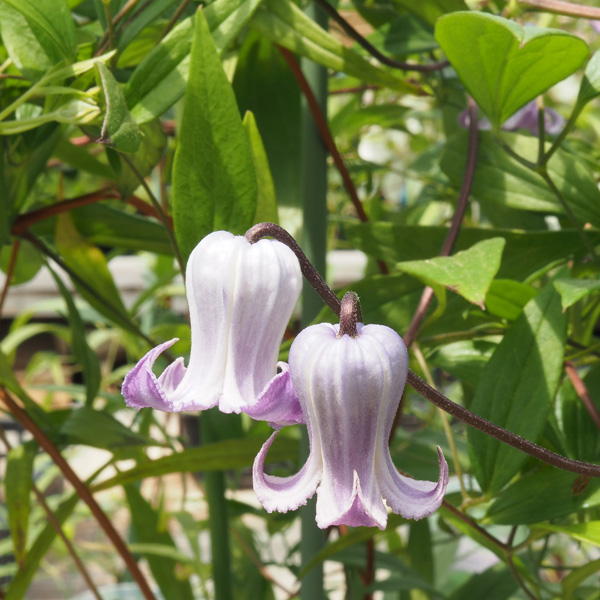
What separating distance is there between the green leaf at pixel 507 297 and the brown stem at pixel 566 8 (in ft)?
0.39

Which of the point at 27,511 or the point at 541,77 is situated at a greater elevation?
the point at 541,77

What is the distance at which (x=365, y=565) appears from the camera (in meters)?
0.54

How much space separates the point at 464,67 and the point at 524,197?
5.0 inches

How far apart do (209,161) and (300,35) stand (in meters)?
0.09

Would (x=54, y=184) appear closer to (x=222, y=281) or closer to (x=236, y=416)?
(x=236, y=416)

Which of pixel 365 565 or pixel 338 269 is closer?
pixel 365 565

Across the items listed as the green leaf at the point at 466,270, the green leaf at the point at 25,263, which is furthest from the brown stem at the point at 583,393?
the green leaf at the point at 25,263

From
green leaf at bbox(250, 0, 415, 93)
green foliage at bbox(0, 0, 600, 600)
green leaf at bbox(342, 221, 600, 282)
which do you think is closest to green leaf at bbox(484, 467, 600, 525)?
green foliage at bbox(0, 0, 600, 600)

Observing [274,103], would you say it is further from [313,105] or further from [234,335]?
[234,335]

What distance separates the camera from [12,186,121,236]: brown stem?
1.44ft

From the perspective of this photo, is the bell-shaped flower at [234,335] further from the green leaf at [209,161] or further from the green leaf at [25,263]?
the green leaf at [25,263]

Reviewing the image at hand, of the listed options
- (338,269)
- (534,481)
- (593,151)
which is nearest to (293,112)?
(534,481)

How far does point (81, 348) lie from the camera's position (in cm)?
51

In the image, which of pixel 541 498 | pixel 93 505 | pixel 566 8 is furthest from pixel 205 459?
pixel 566 8
